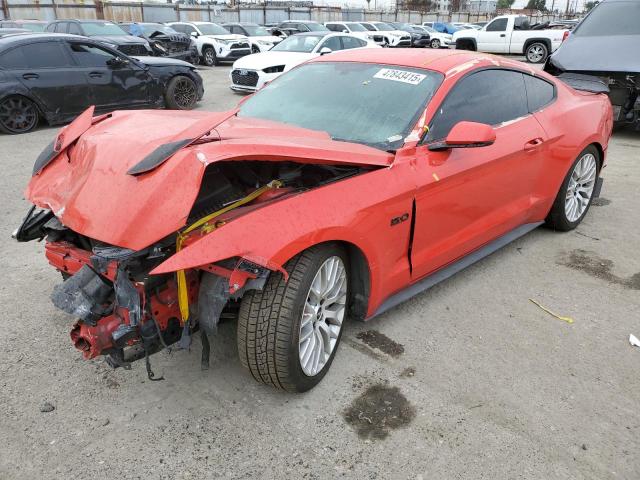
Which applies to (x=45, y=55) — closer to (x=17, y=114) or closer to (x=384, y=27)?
(x=17, y=114)

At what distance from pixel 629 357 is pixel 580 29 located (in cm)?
777

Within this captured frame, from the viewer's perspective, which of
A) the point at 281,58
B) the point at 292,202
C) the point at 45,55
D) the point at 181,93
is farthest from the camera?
the point at 281,58

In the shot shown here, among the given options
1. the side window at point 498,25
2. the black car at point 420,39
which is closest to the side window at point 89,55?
the side window at point 498,25

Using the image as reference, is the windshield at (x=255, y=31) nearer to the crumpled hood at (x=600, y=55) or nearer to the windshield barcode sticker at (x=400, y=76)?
the crumpled hood at (x=600, y=55)

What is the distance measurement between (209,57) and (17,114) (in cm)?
1187

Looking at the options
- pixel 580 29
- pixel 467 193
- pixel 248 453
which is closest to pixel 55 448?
pixel 248 453

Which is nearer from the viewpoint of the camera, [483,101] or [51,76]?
[483,101]

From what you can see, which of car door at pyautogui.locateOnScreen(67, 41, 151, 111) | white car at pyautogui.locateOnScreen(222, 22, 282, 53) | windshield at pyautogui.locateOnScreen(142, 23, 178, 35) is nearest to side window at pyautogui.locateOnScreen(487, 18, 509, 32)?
white car at pyautogui.locateOnScreen(222, 22, 282, 53)

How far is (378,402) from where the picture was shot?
269 cm

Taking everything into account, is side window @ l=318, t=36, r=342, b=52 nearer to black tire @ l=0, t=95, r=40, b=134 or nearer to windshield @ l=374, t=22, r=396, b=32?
black tire @ l=0, t=95, r=40, b=134

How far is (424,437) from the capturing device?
2.47 metres

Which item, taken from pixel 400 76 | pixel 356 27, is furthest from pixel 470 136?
pixel 356 27

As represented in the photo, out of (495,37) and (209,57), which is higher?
(495,37)

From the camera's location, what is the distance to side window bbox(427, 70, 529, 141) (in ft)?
10.8
